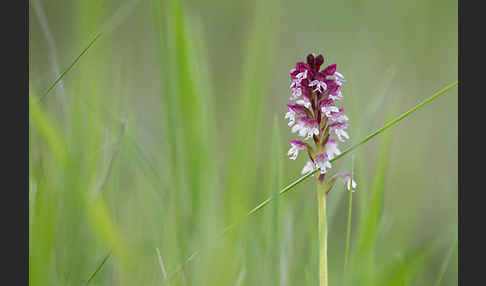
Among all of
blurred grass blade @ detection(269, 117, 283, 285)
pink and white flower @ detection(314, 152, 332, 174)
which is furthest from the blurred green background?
pink and white flower @ detection(314, 152, 332, 174)

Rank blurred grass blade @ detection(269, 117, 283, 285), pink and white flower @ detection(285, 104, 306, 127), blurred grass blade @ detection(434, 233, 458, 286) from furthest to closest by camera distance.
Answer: blurred grass blade @ detection(434, 233, 458, 286), pink and white flower @ detection(285, 104, 306, 127), blurred grass blade @ detection(269, 117, 283, 285)

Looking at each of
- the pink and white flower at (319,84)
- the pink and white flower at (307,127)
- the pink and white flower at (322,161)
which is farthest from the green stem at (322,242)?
the pink and white flower at (319,84)

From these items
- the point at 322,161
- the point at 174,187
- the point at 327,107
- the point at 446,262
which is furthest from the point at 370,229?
the point at 174,187

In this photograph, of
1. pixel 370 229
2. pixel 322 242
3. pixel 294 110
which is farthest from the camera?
pixel 370 229

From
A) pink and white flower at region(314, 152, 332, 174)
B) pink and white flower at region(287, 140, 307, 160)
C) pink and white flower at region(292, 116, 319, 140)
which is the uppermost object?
pink and white flower at region(292, 116, 319, 140)

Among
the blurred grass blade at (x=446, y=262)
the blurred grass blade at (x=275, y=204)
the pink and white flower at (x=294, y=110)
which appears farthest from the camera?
the blurred grass blade at (x=446, y=262)

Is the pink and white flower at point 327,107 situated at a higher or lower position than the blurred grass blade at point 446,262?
higher

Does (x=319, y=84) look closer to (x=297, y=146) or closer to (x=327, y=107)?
(x=327, y=107)

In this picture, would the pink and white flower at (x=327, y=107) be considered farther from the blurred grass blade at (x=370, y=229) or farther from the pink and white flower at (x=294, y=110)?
the blurred grass blade at (x=370, y=229)

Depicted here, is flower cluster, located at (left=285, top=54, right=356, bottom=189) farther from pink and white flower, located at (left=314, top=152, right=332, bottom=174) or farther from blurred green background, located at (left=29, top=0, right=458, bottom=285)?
blurred green background, located at (left=29, top=0, right=458, bottom=285)

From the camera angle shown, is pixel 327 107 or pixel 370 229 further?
pixel 370 229

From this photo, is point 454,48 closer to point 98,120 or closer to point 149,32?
point 149,32

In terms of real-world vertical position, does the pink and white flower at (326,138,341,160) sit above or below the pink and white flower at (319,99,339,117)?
below

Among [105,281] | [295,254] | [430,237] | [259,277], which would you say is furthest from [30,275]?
[430,237]
